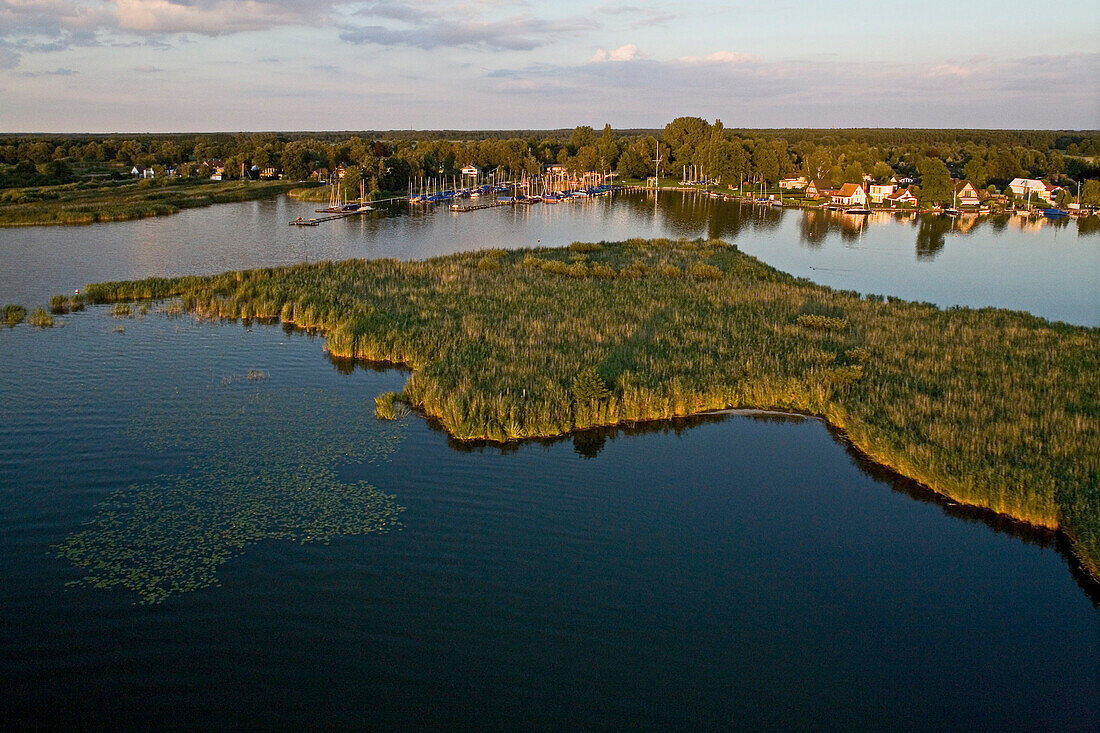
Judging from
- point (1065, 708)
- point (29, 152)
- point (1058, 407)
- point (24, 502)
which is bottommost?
point (1065, 708)

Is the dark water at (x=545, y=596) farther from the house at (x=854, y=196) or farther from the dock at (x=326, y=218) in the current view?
the house at (x=854, y=196)

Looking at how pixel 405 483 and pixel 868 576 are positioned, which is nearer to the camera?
pixel 868 576

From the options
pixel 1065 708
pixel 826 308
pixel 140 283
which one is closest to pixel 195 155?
pixel 140 283

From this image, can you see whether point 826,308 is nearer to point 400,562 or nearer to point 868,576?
point 868,576

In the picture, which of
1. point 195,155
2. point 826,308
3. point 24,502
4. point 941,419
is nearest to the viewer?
point 24,502

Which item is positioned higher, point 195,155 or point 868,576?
point 195,155

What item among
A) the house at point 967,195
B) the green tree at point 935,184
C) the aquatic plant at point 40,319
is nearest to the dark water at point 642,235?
the aquatic plant at point 40,319
